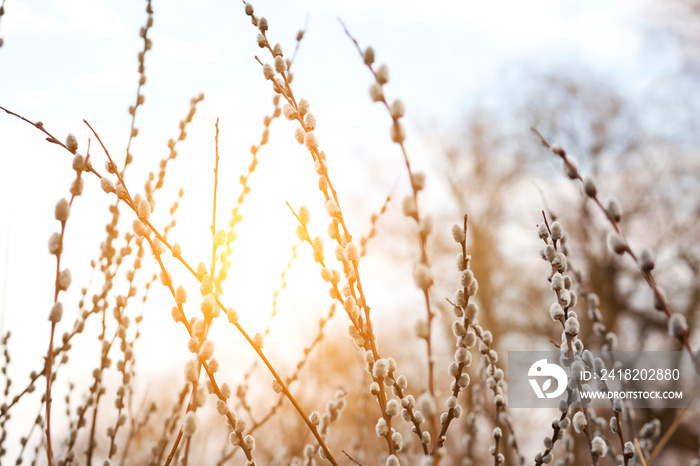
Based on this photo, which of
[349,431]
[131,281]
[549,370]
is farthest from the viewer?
[349,431]

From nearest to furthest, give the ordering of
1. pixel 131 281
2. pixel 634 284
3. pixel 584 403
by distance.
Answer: pixel 584 403 → pixel 131 281 → pixel 634 284

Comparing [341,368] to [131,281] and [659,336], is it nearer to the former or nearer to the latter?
[659,336]

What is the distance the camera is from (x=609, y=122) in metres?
7.74

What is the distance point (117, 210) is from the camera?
103 cm

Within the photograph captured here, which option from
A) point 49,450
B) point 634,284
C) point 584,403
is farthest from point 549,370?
point 634,284

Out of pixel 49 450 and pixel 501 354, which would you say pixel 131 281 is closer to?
pixel 49 450

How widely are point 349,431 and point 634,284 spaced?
15.4ft

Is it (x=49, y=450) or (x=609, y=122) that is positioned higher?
(x=609, y=122)

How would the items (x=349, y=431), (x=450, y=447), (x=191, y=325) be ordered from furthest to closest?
(x=349, y=431) < (x=450, y=447) < (x=191, y=325)

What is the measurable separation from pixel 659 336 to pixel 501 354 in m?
2.10

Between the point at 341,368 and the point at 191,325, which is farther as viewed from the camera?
the point at 341,368

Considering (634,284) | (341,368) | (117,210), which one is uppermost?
(634,284)

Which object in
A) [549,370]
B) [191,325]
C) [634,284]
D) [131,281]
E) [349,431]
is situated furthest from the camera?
[349,431]

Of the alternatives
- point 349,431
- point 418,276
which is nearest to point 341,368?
point 349,431
